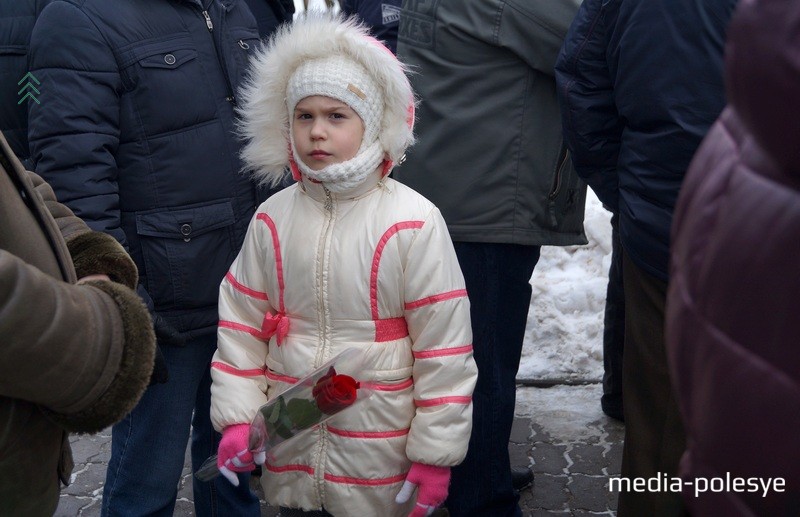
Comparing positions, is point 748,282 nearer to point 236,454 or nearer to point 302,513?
point 236,454

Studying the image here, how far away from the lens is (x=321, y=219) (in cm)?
274

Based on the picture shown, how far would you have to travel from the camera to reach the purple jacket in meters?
1.10

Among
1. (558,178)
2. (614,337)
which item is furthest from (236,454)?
(614,337)

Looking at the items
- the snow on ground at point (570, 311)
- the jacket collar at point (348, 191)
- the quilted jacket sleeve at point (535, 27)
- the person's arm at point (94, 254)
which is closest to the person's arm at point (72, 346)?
the person's arm at point (94, 254)

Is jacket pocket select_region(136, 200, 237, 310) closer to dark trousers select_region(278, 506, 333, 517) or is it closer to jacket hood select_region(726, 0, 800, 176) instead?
dark trousers select_region(278, 506, 333, 517)

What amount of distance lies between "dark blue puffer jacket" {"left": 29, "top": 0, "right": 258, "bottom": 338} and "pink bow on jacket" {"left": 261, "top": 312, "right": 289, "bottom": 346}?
44 centimetres

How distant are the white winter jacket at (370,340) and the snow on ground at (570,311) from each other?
2.75 meters

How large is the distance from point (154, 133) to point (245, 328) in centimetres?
70

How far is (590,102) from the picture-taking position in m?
3.06

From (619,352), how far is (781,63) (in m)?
3.67

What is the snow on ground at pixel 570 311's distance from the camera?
17.7ft
